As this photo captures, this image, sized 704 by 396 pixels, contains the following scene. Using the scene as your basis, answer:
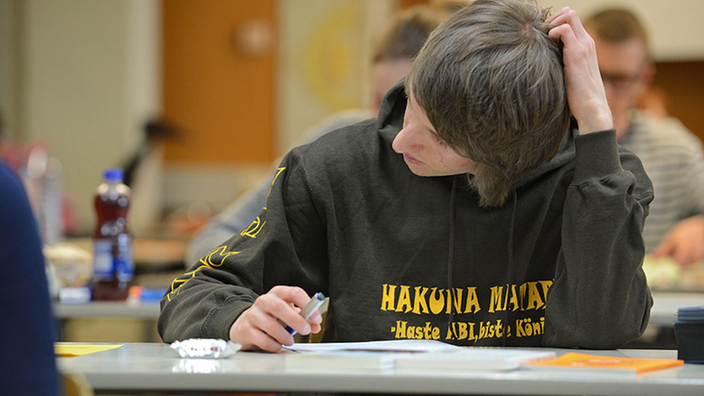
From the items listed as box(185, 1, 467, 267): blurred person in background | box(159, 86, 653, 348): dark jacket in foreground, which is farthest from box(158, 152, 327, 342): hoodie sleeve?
box(185, 1, 467, 267): blurred person in background

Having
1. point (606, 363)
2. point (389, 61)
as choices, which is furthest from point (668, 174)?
point (606, 363)

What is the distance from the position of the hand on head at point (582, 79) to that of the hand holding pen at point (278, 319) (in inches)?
18.9

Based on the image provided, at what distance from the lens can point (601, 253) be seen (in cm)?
120

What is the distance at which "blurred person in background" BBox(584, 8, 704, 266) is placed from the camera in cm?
308

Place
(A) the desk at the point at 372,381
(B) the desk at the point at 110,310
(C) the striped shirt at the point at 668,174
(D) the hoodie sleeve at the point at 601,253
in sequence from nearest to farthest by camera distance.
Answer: (A) the desk at the point at 372,381 < (D) the hoodie sleeve at the point at 601,253 < (B) the desk at the point at 110,310 < (C) the striped shirt at the point at 668,174

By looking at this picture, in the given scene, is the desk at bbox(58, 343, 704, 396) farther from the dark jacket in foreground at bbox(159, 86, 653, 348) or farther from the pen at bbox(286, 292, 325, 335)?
the dark jacket in foreground at bbox(159, 86, 653, 348)

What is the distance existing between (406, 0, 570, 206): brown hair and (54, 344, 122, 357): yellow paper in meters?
0.55

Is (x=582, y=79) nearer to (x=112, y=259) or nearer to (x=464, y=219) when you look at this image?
(x=464, y=219)

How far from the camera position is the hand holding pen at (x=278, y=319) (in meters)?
1.07

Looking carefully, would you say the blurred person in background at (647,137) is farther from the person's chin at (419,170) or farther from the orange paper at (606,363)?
the orange paper at (606,363)

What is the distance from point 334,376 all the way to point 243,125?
6.75 meters

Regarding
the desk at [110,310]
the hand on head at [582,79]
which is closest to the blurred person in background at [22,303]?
the hand on head at [582,79]

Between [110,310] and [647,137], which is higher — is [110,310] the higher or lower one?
the lower one

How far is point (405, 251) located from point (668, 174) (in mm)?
2155
